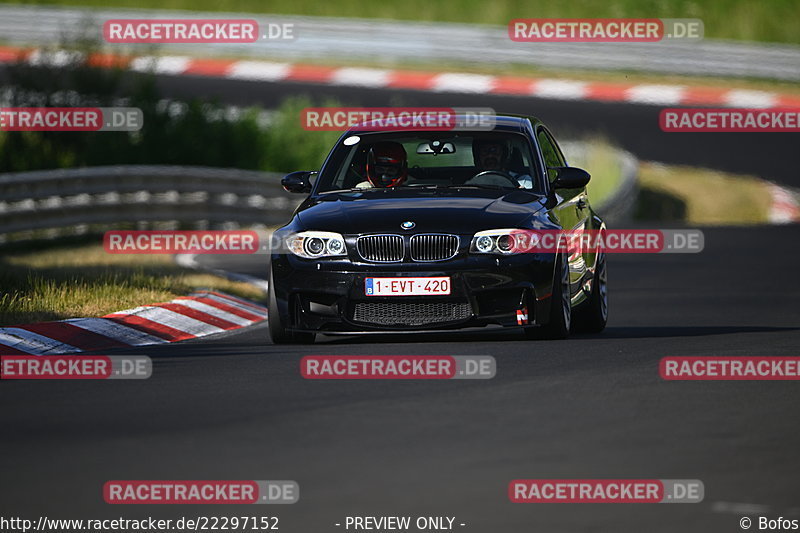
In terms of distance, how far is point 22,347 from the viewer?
11070 millimetres

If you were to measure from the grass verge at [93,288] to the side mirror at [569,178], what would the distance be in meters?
3.39

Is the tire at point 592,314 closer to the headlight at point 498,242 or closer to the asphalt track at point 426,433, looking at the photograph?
the asphalt track at point 426,433

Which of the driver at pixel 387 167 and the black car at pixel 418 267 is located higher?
the driver at pixel 387 167

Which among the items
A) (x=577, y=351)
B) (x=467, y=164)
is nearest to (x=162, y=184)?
(x=467, y=164)

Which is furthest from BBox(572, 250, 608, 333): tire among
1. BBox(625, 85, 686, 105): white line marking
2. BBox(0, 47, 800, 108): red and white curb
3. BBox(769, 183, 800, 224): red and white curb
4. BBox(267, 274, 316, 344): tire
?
BBox(625, 85, 686, 105): white line marking

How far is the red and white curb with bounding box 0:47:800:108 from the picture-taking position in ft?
121

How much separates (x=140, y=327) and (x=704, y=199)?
18831mm

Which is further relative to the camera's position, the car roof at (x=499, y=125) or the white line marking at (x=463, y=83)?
the white line marking at (x=463, y=83)

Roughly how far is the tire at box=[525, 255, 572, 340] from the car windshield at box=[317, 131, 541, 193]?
3.34 ft

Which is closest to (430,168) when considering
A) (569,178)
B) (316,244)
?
(569,178)

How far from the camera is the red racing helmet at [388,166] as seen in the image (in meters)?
12.4

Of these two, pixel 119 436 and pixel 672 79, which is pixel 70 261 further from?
pixel 672 79

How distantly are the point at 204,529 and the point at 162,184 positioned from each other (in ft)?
59.3

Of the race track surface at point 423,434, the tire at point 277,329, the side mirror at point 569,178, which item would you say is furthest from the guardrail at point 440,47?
the race track surface at point 423,434
